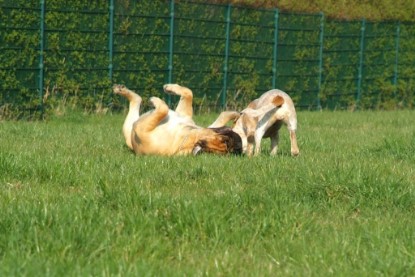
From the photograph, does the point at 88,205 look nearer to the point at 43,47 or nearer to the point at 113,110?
the point at 43,47

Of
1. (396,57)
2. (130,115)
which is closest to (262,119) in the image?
(130,115)

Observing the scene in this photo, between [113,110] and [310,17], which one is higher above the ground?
[310,17]

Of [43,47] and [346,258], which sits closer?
[346,258]

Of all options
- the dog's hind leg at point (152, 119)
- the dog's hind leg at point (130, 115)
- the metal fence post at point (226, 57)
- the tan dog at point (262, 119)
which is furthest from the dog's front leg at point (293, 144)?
the metal fence post at point (226, 57)

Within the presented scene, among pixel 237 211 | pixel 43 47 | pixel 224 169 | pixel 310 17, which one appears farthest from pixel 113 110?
pixel 237 211

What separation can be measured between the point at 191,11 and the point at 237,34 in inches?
63.5

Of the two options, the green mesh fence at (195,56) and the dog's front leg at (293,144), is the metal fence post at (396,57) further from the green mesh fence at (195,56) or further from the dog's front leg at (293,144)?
the dog's front leg at (293,144)

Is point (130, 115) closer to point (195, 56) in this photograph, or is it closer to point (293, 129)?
point (293, 129)

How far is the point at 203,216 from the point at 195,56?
606 inches

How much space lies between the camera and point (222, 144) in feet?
34.6

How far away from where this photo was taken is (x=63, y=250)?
5.46 meters

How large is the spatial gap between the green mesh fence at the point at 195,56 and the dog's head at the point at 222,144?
7.42m

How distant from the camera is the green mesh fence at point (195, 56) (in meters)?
17.8

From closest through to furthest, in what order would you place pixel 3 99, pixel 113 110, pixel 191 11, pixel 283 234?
1. pixel 283 234
2. pixel 3 99
3. pixel 113 110
4. pixel 191 11
